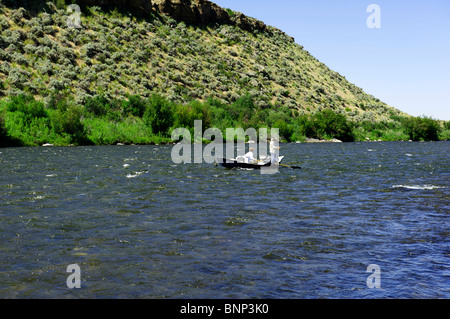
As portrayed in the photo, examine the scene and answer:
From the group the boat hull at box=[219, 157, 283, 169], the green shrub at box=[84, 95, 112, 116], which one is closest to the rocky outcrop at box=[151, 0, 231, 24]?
the green shrub at box=[84, 95, 112, 116]

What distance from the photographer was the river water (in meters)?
9.71

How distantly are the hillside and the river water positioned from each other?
61389 mm

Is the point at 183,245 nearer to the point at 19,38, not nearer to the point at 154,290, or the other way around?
the point at 154,290

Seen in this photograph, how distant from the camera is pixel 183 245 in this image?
1289 centimetres

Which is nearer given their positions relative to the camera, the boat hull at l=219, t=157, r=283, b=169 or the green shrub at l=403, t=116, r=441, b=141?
the boat hull at l=219, t=157, r=283, b=169

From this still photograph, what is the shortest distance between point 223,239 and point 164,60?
9938 cm

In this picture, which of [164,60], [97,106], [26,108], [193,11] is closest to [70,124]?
[26,108]

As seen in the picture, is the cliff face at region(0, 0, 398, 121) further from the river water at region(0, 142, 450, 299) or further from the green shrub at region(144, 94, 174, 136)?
the river water at region(0, 142, 450, 299)

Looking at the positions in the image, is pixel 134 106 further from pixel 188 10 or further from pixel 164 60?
pixel 188 10

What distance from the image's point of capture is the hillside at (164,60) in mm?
84250

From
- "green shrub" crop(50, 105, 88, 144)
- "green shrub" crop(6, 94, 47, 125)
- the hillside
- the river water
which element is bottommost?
the river water

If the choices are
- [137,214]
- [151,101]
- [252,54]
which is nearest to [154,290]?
[137,214]

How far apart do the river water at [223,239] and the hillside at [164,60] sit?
61.4m

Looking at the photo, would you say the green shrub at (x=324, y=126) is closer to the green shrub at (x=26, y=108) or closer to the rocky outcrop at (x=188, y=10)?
the rocky outcrop at (x=188, y=10)
